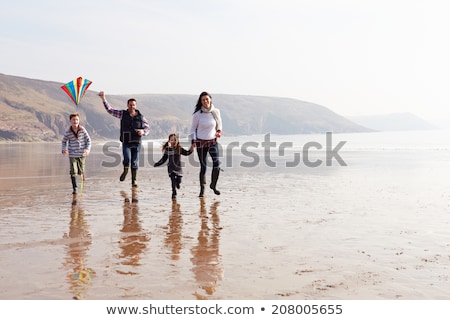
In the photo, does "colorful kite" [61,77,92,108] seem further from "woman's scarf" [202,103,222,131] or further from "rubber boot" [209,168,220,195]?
"rubber boot" [209,168,220,195]

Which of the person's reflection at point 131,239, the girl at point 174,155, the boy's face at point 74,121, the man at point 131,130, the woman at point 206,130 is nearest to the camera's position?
the person's reflection at point 131,239

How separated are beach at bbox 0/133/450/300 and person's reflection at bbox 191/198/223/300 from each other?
0.05 ft

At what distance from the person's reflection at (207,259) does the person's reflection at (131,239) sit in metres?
0.66

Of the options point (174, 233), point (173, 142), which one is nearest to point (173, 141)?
point (173, 142)

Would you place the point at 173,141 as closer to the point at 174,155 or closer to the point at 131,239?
the point at 174,155

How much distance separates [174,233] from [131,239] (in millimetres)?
664

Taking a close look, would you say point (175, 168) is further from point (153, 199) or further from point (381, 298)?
point (381, 298)

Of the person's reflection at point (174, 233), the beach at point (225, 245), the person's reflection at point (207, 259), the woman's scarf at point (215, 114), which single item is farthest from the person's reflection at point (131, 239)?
the woman's scarf at point (215, 114)

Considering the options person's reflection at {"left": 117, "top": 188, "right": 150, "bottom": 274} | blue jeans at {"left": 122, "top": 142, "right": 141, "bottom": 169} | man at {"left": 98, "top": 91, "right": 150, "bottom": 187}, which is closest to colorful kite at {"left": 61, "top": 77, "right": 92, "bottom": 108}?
man at {"left": 98, "top": 91, "right": 150, "bottom": 187}

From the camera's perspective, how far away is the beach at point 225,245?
4051 millimetres

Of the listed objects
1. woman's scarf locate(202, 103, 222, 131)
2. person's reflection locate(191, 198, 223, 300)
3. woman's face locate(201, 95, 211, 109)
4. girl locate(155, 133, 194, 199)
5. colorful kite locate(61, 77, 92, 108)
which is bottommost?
person's reflection locate(191, 198, 223, 300)

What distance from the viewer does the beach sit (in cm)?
405

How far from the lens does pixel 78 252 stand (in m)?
5.26

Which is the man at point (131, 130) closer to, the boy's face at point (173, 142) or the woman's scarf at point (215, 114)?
the boy's face at point (173, 142)
